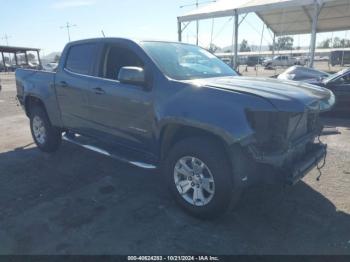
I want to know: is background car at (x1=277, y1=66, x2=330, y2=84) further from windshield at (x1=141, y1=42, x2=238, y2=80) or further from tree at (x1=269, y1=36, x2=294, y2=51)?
tree at (x1=269, y1=36, x2=294, y2=51)

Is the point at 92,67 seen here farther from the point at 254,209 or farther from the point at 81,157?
the point at 254,209

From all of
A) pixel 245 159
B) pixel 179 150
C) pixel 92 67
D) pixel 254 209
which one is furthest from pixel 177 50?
pixel 254 209

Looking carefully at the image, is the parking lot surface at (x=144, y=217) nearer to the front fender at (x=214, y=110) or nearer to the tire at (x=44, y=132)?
the tire at (x=44, y=132)

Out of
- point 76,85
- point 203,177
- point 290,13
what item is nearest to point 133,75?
point 203,177

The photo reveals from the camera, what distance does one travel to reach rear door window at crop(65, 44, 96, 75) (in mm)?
4578

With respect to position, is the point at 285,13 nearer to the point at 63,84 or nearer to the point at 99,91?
the point at 63,84

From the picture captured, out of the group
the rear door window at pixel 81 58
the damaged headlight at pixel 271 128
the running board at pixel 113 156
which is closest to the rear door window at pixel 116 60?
the rear door window at pixel 81 58

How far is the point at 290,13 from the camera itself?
2933 cm

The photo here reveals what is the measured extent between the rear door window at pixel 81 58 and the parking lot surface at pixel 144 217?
157cm

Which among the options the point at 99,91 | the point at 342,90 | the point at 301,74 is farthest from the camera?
the point at 301,74

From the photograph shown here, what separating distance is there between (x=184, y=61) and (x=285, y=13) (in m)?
28.8

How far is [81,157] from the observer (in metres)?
5.50

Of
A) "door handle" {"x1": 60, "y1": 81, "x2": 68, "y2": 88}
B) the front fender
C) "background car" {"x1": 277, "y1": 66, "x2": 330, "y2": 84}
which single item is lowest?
"background car" {"x1": 277, "y1": 66, "x2": 330, "y2": 84}

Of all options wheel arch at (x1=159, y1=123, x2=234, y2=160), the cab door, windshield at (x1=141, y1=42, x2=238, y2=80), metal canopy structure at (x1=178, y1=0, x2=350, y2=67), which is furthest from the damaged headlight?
metal canopy structure at (x1=178, y1=0, x2=350, y2=67)
